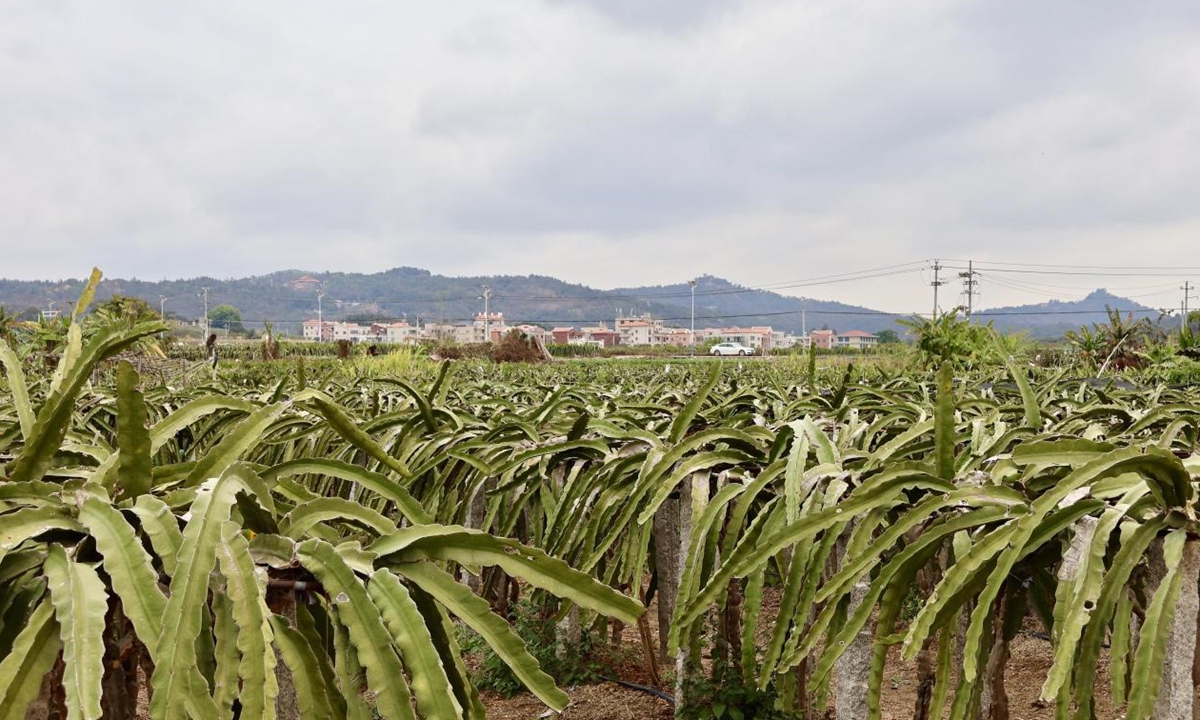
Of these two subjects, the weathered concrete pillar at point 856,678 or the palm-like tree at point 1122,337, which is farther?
the palm-like tree at point 1122,337

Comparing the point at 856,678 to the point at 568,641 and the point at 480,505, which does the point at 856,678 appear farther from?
the point at 568,641

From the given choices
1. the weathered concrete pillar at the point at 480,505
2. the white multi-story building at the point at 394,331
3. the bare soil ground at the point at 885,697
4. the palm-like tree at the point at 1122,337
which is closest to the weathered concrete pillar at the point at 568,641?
the bare soil ground at the point at 885,697

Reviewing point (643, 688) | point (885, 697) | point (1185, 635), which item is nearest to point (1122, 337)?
point (885, 697)

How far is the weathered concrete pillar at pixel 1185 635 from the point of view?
110cm

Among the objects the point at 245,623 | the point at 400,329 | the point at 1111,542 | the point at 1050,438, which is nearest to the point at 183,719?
the point at 245,623

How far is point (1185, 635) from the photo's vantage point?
3.67ft

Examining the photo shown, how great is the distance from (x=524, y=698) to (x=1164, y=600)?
2.62 m

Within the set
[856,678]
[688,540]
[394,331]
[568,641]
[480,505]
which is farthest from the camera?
[394,331]

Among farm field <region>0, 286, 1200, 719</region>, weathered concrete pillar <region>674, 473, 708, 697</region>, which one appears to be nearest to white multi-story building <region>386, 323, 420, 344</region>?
weathered concrete pillar <region>674, 473, 708, 697</region>

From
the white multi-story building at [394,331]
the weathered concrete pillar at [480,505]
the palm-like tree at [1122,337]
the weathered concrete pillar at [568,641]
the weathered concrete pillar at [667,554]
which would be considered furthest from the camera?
the white multi-story building at [394,331]

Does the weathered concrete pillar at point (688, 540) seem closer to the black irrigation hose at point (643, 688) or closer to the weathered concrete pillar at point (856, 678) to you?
the weathered concrete pillar at point (856, 678)

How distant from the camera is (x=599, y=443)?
2.15m

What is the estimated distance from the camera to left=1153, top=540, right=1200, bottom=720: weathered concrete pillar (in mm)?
1103

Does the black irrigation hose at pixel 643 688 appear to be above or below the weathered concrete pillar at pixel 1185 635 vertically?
below
